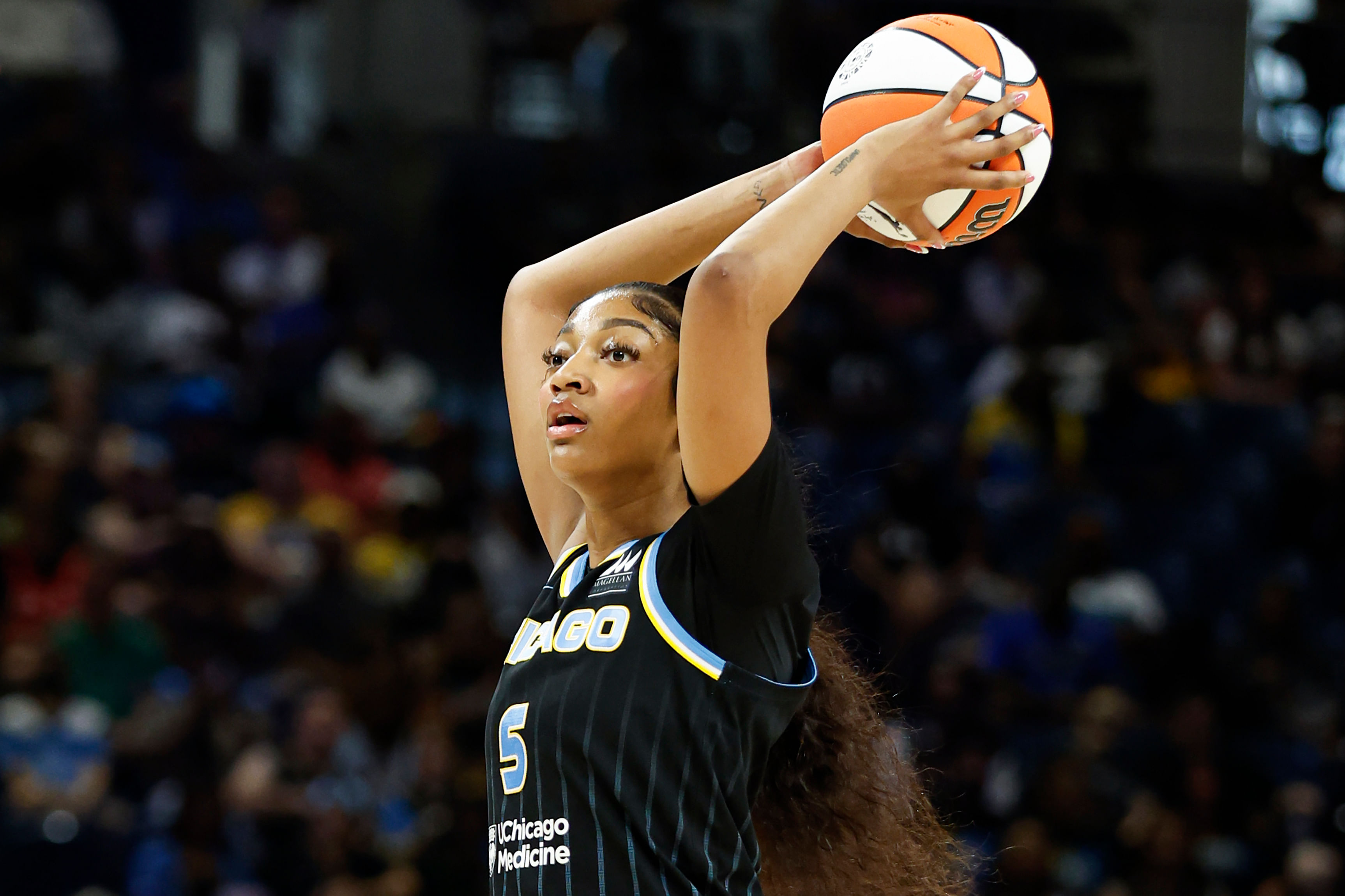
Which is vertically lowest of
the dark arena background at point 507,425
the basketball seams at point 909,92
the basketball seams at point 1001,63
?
the dark arena background at point 507,425

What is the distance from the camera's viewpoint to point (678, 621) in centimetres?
245

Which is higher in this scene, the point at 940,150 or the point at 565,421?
the point at 940,150

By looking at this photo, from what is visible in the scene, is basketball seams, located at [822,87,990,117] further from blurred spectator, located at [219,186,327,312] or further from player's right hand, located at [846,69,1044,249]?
blurred spectator, located at [219,186,327,312]

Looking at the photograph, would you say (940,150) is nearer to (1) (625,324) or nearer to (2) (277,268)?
(1) (625,324)

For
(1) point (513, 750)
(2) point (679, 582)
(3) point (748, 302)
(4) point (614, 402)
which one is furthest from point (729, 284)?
(1) point (513, 750)

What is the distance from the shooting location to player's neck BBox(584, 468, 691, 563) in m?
2.69

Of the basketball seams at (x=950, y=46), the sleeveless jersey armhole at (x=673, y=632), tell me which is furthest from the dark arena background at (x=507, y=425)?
the sleeveless jersey armhole at (x=673, y=632)

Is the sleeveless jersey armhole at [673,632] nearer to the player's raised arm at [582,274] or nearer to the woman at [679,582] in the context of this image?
the woman at [679,582]

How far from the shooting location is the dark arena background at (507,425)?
24.5 ft

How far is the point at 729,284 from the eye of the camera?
231 cm

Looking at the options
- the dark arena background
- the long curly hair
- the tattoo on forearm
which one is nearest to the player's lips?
the tattoo on forearm

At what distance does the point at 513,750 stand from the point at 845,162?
1.07 metres

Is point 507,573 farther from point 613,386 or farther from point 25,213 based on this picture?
point 613,386

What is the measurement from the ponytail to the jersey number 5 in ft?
1.89
